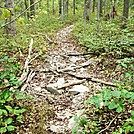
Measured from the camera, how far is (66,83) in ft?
19.6

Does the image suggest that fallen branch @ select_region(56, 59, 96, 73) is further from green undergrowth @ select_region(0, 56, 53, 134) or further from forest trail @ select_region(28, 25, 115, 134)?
green undergrowth @ select_region(0, 56, 53, 134)

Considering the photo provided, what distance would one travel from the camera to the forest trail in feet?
14.5

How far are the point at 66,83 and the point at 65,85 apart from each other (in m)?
0.15

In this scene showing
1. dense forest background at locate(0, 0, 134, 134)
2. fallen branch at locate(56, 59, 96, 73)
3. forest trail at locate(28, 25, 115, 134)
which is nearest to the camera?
dense forest background at locate(0, 0, 134, 134)

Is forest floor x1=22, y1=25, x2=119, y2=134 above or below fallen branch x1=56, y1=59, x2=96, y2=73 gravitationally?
below

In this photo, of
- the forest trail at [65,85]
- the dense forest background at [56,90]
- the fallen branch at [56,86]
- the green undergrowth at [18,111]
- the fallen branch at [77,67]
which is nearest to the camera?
the dense forest background at [56,90]

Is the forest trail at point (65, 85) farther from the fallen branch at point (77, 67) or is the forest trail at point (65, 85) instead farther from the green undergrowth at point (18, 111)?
the green undergrowth at point (18, 111)

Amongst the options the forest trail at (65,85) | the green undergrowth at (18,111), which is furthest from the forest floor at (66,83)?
the green undergrowth at (18,111)

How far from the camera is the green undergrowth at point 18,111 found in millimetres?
3755

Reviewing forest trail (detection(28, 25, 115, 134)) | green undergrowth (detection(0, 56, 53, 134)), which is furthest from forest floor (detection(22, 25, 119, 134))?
green undergrowth (detection(0, 56, 53, 134))

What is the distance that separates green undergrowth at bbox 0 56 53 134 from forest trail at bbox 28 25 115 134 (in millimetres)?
217

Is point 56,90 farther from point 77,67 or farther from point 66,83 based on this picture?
point 77,67

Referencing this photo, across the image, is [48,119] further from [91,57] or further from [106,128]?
[91,57]

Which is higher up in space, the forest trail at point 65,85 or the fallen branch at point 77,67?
the fallen branch at point 77,67
